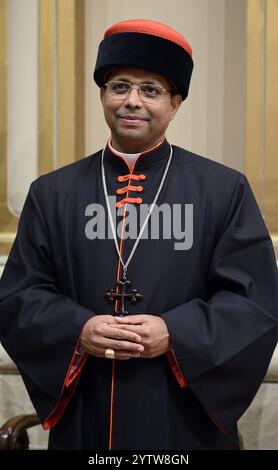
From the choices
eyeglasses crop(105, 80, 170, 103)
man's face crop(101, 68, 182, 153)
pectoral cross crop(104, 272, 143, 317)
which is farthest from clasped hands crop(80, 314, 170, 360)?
eyeglasses crop(105, 80, 170, 103)

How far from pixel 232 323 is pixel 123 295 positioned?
13.9 inches

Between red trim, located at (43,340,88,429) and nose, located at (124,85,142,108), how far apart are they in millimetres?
791

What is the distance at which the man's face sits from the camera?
8.89 ft

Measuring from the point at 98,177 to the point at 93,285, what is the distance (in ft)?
1.31

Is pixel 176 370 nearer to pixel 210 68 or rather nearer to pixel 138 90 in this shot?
pixel 138 90

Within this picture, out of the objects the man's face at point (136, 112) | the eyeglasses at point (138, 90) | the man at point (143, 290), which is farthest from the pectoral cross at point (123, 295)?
the eyeglasses at point (138, 90)

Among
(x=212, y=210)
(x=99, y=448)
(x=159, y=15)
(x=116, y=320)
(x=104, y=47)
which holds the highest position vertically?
(x=159, y=15)

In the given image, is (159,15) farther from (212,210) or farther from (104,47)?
(212,210)

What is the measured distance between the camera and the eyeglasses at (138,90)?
2.72 m

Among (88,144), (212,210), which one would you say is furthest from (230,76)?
(212,210)

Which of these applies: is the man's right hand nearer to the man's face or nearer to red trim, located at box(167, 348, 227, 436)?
red trim, located at box(167, 348, 227, 436)

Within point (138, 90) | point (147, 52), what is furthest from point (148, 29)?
point (138, 90)

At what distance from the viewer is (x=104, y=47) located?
9.12 ft

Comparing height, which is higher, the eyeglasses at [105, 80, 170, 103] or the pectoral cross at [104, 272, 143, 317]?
the eyeglasses at [105, 80, 170, 103]
